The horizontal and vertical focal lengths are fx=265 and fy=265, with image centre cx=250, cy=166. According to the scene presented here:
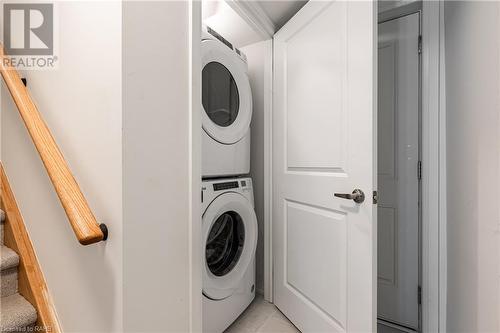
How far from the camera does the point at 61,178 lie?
785 millimetres

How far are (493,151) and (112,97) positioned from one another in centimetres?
130

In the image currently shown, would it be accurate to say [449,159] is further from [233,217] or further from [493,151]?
[233,217]

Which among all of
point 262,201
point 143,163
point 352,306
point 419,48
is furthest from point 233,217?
point 419,48

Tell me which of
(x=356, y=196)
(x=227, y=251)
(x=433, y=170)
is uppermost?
(x=433, y=170)

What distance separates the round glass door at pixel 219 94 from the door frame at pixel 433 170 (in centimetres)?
103

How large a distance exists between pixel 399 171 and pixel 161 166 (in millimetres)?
1333

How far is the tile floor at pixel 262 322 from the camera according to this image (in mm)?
1548

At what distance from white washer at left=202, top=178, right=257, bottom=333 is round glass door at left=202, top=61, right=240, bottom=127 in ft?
1.21

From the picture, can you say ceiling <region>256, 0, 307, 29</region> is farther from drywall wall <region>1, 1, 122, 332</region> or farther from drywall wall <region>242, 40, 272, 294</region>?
drywall wall <region>1, 1, 122, 332</region>

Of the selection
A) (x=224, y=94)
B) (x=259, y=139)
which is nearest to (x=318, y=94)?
(x=224, y=94)

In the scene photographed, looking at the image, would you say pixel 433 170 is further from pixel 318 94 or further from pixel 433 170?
pixel 318 94

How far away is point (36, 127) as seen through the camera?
0.88m

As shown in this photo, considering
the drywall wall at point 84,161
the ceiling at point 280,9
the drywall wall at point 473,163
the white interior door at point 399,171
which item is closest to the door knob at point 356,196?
the drywall wall at point 473,163

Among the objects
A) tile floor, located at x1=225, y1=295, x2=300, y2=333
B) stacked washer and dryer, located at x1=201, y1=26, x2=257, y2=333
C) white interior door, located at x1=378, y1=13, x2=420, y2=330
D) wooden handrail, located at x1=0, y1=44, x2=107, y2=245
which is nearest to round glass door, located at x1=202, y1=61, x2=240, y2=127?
stacked washer and dryer, located at x1=201, y1=26, x2=257, y2=333
